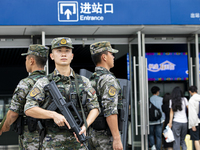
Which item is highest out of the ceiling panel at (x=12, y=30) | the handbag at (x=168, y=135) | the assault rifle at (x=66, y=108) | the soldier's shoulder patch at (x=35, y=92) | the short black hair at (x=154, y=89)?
the ceiling panel at (x=12, y=30)

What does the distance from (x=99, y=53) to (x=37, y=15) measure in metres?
2.67

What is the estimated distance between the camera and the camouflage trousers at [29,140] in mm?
3877

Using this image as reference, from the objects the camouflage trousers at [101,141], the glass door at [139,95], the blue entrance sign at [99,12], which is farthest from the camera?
the glass door at [139,95]

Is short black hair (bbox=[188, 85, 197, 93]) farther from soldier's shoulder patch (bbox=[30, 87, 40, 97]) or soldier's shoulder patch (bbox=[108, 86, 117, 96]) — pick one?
soldier's shoulder patch (bbox=[30, 87, 40, 97])

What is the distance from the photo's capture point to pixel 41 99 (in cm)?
288

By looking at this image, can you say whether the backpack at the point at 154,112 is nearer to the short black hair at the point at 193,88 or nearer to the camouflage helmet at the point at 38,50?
the short black hair at the point at 193,88

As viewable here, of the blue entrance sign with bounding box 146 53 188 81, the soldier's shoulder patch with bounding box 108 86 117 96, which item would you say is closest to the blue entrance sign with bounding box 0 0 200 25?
the blue entrance sign with bounding box 146 53 188 81

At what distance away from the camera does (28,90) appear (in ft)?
12.4

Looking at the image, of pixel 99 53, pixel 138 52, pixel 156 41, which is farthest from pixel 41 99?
pixel 156 41

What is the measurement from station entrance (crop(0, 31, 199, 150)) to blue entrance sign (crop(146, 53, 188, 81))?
8cm

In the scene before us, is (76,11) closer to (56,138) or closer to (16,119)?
(16,119)

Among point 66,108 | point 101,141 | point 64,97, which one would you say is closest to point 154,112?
point 101,141

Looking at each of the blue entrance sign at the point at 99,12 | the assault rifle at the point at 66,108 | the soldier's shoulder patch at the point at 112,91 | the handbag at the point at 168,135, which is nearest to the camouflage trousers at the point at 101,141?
the soldier's shoulder patch at the point at 112,91

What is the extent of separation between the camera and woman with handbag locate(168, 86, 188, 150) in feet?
22.0
